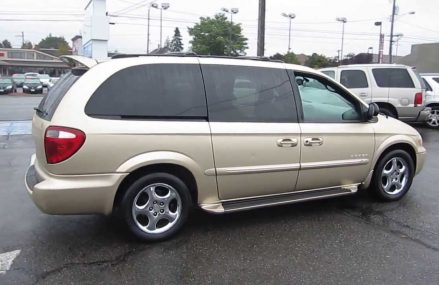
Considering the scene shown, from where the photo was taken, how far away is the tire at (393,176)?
554 cm

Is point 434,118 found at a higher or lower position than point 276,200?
higher

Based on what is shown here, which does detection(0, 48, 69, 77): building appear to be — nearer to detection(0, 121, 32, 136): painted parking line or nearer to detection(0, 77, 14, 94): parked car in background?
detection(0, 77, 14, 94): parked car in background

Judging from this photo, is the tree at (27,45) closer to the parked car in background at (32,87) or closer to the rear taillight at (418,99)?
the parked car in background at (32,87)

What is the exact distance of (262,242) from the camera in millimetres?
4316

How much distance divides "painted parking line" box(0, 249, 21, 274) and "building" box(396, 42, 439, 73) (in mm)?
52942

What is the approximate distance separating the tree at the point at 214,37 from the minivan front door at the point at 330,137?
53337mm

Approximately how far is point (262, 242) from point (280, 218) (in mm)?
740

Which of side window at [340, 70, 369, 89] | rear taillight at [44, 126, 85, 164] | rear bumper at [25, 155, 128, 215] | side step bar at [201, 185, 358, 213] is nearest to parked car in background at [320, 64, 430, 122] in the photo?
side window at [340, 70, 369, 89]

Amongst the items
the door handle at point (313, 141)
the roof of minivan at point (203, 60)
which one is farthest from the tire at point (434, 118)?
the door handle at point (313, 141)

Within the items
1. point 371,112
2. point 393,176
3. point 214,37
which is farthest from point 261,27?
point 214,37

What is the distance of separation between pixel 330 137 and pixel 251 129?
100 centimetres

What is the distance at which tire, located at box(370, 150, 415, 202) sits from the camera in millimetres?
5535

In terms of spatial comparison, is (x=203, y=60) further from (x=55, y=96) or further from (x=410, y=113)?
(x=410, y=113)

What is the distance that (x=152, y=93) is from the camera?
164 inches
